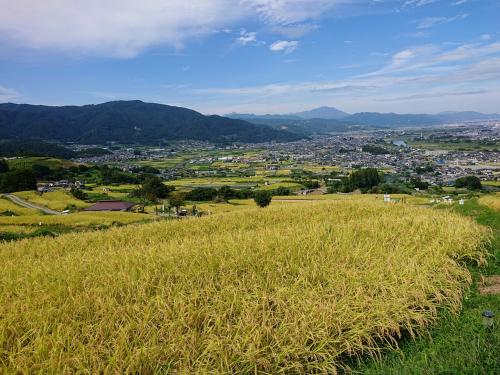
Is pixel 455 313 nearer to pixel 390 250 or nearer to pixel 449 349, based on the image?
pixel 449 349

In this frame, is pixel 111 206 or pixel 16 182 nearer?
pixel 111 206

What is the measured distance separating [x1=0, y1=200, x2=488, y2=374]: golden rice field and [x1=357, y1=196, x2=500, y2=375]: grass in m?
0.19

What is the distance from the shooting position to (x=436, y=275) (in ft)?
19.2

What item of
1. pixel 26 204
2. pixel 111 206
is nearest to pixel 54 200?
pixel 26 204

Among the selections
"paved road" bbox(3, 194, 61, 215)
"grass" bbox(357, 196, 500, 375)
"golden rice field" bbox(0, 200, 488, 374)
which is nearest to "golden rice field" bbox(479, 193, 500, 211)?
"golden rice field" bbox(0, 200, 488, 374)

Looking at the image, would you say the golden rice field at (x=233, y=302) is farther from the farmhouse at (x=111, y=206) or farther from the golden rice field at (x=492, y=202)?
the farmhouse at (x=111, y=206)

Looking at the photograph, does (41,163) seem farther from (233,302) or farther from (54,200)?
(233,302)

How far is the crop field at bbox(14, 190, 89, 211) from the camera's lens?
129 ft

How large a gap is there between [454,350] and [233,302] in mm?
2539

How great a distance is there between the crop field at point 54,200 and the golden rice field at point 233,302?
34.8m

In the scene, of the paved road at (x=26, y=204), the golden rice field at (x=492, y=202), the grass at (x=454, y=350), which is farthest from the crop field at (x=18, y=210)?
the grass at (x=454, y=350)

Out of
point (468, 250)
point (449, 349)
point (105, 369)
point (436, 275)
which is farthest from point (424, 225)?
point (105, 369)

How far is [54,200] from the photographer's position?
42.7 m

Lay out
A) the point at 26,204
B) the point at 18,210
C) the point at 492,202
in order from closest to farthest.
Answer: the point at 492,202, the point at 18,210, the point at 26,204
